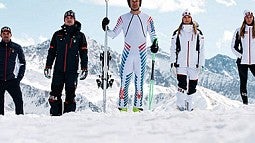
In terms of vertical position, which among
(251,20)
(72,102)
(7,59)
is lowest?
(72,102)

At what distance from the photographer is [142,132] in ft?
21.1

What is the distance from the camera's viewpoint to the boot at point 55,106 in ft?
36.4

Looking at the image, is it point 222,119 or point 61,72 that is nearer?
point 222,119

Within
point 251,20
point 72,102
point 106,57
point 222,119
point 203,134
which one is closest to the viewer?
point 203,134

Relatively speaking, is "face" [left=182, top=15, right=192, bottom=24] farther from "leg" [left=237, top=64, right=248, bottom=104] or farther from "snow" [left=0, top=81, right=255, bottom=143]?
"snow" [left=0, top=81, right=255, bottom=143]

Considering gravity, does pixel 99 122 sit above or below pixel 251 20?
below

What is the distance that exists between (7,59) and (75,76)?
82.3 inches

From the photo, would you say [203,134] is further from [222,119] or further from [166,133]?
[222,119]

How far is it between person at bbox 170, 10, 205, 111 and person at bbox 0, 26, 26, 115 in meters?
3.57

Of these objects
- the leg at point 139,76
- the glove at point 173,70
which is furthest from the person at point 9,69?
the glove at point 173,70

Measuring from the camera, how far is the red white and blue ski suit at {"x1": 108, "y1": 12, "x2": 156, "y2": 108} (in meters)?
11.4

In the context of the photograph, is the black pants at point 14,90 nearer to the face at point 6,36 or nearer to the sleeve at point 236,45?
the face at point 6,36

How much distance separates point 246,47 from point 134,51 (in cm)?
268

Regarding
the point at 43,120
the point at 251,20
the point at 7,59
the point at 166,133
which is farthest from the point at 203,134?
the point at 7,59
